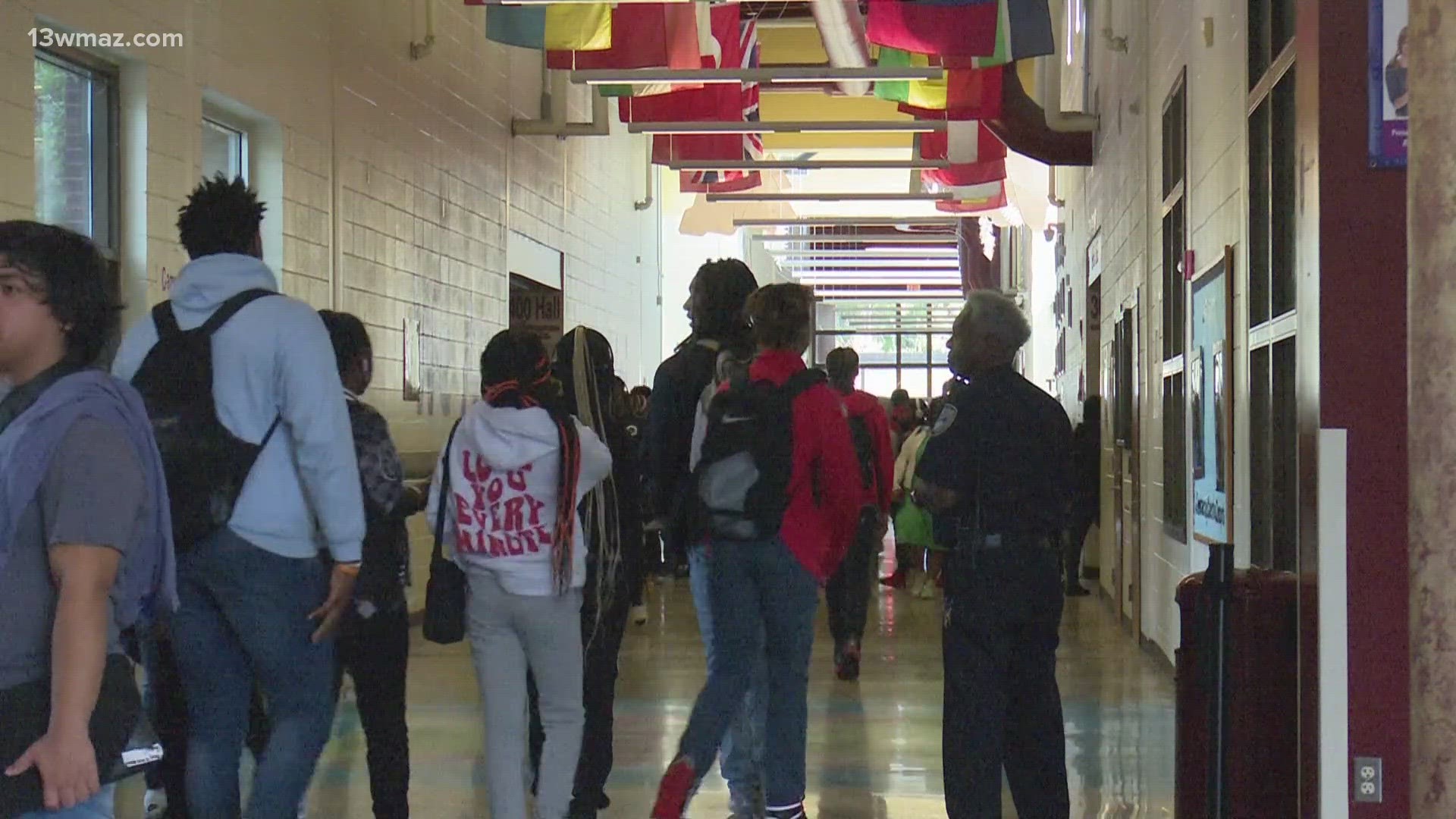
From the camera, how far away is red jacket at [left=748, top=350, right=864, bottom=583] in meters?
4.86

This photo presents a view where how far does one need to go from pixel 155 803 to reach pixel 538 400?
1.64 meters

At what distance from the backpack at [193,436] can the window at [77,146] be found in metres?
3.55

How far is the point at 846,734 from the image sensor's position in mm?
6895

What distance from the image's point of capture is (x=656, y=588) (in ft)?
45.9

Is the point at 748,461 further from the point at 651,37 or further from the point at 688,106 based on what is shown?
the point at 688,106

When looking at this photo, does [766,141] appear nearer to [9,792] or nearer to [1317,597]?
[1317,597]

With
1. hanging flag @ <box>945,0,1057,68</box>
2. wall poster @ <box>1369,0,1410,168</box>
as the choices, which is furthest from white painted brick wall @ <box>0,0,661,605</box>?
wall poster @ <box>1369,0,1410,168</box>

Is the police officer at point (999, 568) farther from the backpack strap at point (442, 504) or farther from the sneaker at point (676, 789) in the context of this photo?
the backpack strap at point (442, 504)

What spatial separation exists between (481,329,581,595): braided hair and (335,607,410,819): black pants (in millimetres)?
499

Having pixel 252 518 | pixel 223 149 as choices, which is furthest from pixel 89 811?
pixel 223 149

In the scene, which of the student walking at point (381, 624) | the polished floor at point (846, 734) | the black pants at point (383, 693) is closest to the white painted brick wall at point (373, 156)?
the polished floor at point (846, 734)

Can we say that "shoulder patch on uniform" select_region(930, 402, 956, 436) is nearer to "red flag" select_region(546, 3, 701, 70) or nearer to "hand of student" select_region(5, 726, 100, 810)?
"hand of student" select_region(5, 726, 100, 810)

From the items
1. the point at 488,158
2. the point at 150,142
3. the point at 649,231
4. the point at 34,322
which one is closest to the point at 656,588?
the point at 488,158

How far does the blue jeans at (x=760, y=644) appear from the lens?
4.83 meters
